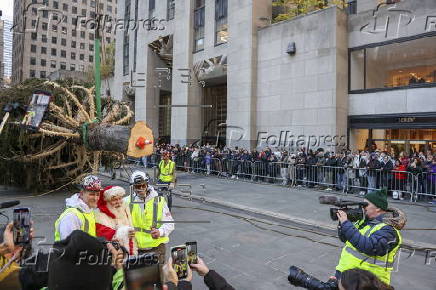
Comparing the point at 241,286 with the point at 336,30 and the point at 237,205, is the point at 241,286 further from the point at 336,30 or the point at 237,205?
the point at 336,30

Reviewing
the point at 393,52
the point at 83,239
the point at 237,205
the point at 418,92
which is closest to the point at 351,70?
the point at 393,52

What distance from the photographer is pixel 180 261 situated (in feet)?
7.88

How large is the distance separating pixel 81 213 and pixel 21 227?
0.60 metres

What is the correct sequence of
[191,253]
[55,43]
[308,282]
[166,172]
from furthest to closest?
[55,43], [166,172], [308,282], [191,253]

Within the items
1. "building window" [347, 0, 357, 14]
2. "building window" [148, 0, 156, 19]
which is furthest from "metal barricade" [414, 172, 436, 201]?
"building window" [148, 0, 156, 19]

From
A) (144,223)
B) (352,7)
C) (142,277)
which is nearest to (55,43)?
(352,7)

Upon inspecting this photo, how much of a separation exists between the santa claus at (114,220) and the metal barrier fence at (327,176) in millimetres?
7207

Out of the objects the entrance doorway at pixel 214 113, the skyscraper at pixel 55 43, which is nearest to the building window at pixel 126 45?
the entrance doorway at pixel 214 113

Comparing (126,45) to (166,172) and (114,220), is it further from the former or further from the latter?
(114,220)

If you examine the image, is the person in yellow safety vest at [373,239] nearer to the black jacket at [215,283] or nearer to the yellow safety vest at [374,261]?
the yellow safety vest at [374,261]

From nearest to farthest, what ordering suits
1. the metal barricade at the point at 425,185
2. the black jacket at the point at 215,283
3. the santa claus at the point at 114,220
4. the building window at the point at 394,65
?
the black jacket at the point at 215,283
the santa claus at the point at 114,220
the metal barricade at the point at 425,185
the building window at the point at 394,65

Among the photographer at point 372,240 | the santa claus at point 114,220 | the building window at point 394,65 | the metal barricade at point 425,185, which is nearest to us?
the photographer at point 372,240

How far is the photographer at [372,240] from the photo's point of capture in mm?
2939

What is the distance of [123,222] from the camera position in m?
3.76
